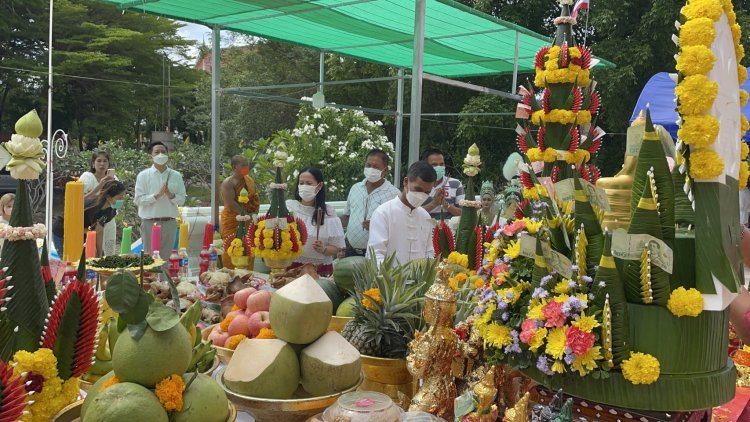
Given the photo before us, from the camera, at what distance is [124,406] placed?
3.74ft

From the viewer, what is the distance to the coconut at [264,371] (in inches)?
58.1

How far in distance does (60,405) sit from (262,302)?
74 centimetres

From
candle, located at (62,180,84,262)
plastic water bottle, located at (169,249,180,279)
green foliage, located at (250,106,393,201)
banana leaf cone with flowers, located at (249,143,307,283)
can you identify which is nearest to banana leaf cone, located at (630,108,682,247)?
banana leaf cone with flowers, located at (249,143,307,283)

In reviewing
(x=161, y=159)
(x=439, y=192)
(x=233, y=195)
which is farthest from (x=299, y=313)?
(x=161, y=159)

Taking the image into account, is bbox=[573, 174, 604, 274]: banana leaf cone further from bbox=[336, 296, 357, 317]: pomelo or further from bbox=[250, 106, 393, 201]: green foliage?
bbox=[250, 106, 393, 201]: green foliage

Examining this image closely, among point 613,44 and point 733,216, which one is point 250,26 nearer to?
point 733,216

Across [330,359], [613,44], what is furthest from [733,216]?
[613,44]

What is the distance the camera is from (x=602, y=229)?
163 centimetres

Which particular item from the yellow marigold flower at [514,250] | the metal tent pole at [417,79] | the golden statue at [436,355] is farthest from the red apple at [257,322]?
the metal tent pole at [417,79]

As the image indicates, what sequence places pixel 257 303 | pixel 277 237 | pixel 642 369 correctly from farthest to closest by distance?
→ pixel 277 237
pixel 257 303
pixel 642 369

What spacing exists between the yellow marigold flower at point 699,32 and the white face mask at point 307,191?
3.12m

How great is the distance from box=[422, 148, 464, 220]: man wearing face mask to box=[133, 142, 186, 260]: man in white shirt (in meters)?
2.68

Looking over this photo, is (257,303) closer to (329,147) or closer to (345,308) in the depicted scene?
(345,308)

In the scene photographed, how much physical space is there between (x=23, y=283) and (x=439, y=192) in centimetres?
392
